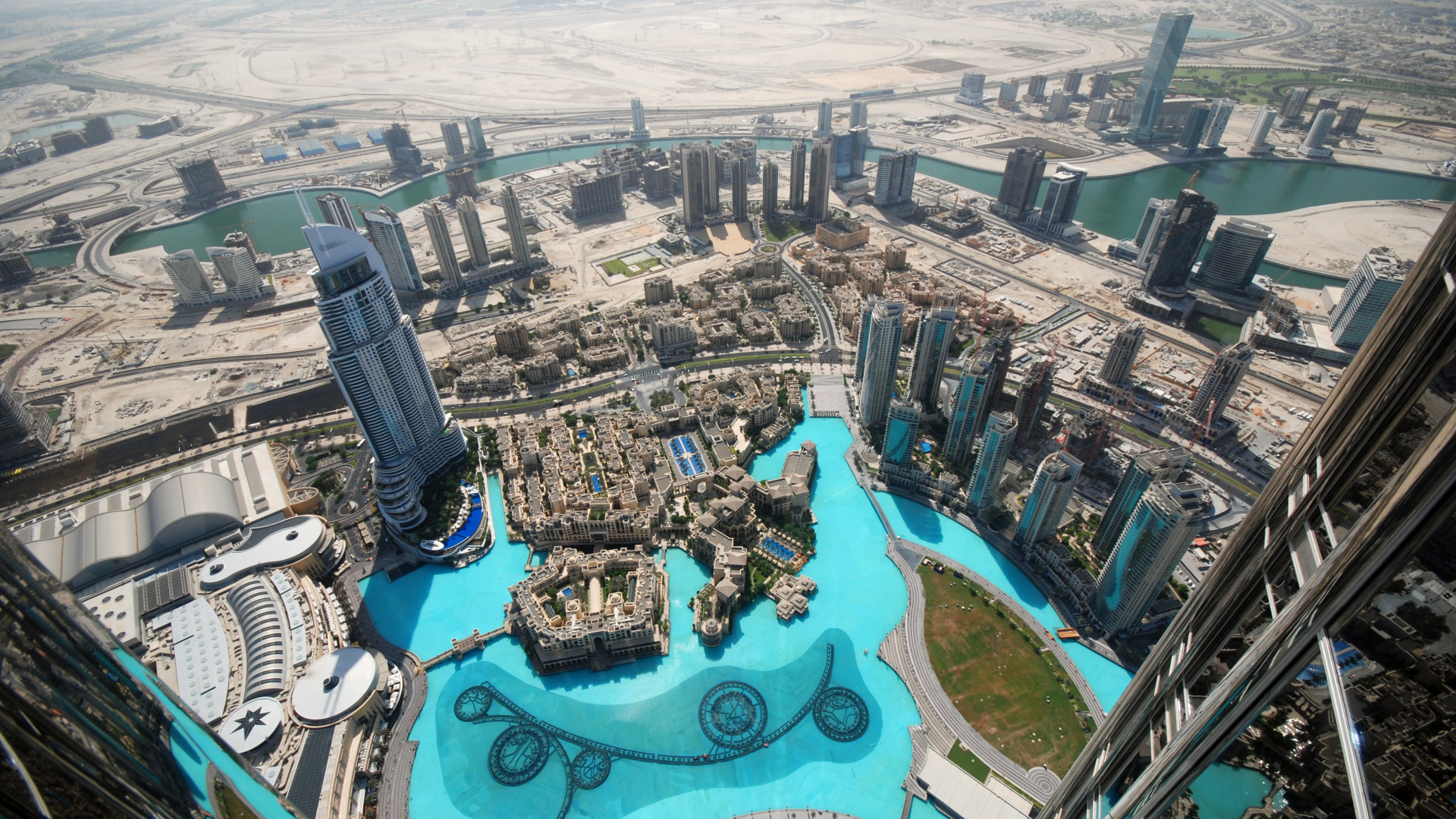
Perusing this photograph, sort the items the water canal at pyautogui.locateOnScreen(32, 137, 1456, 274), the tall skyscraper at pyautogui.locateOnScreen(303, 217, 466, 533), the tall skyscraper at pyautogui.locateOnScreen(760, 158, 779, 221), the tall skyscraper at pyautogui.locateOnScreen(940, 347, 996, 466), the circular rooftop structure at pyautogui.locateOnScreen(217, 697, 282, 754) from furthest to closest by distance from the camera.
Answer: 1. the water canal at pyautogui.locateOnScreen(32, 137, 1456, 274)
2. the tall skyscraper at pyautogui.locateOnScreen(760, 158, 779, 221)
3. the tall skyscraper at pyautogui.locateOnScreen(940, 347, 996, 466)
4. the tall skyscraper at pyautogui.locateOnScreen(303, 217, 466, 533)
5. the circular rooftop structure at pyautogui.locateOnScreen(217, 697, 282, 754)

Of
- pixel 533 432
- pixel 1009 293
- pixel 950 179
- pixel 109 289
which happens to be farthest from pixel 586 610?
pixel 950 179

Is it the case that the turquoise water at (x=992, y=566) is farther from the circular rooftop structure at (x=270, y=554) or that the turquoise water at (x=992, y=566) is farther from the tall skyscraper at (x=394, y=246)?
the tall skyscraper at (x=394, y=246)

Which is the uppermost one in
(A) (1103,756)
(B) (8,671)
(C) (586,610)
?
(B) (8,671)

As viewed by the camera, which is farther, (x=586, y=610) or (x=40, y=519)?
(x=40, y=519)

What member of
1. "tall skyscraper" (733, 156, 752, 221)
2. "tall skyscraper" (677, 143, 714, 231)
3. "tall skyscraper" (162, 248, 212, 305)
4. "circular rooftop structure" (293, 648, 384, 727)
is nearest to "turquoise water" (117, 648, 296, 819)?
"circular rooftop structure" (293, 648, 384, 727)

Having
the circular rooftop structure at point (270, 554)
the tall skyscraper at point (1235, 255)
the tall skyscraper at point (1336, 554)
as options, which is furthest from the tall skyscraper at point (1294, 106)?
the circular rooftop structure at point (270, 554)

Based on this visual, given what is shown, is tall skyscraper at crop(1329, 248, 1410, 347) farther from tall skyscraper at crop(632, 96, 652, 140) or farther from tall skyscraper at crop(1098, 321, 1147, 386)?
tall skyscraper at crop(632, 96, 652, 140)

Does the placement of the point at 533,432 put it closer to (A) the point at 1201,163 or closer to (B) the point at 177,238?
(B) the point at 177,238
